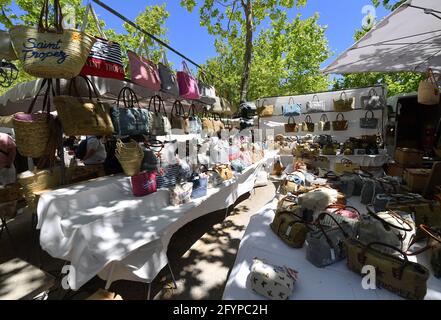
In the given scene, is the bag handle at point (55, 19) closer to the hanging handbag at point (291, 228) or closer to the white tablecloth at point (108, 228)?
the white tablecloth at point (108, 228)

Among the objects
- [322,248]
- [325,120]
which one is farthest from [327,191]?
[325,120]

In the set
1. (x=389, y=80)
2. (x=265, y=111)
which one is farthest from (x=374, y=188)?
(x=389, y=80)

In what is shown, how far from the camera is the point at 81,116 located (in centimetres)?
268

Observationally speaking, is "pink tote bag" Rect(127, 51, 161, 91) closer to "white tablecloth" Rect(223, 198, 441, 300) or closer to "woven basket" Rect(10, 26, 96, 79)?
"woven basket" Rect(10, 26, 96, 79)

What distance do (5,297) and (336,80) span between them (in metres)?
25.2

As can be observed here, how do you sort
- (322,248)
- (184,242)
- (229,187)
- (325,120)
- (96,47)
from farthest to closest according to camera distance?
(325,120)
(229,187)
(184,242)
(96,47)
(322,248)

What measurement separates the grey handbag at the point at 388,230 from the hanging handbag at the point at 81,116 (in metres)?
2.91

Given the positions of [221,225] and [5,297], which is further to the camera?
[221,225]

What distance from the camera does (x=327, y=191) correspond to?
2.77 m

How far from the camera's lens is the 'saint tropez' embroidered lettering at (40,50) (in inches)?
86.4

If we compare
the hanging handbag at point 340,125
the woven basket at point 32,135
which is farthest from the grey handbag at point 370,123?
the woven basket at point 32,135

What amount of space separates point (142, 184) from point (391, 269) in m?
2.73

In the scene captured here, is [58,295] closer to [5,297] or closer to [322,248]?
[5,297]

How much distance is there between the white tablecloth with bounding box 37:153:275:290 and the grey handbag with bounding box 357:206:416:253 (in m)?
1.89
